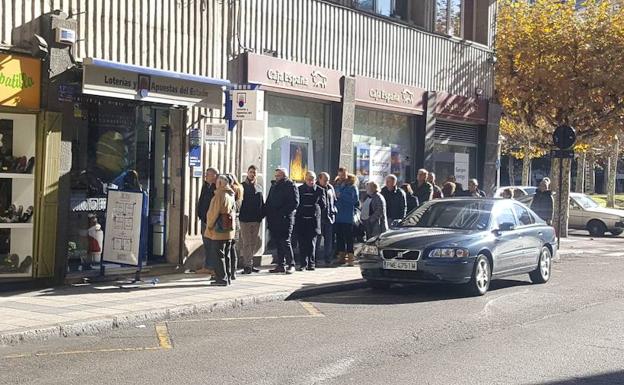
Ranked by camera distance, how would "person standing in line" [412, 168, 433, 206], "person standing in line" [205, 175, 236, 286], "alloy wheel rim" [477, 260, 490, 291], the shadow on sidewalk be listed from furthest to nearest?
"person standing in line" [412, 168, 433, 206]
"person standing in line" [205, 175, 236, 286]
"alloy wheel rim" [477, 260, 490, 291]
the shadow on sidewalk

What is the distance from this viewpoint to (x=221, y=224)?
475 inches

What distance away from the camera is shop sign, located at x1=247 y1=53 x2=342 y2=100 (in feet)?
49.3

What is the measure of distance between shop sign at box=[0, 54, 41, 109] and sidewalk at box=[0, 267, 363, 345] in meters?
2.72

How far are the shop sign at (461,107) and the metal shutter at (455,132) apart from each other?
266 millimetres

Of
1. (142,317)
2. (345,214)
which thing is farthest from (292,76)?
(142,317)

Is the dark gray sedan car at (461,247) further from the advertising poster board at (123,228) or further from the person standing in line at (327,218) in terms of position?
the advertising poster board at (123,228)

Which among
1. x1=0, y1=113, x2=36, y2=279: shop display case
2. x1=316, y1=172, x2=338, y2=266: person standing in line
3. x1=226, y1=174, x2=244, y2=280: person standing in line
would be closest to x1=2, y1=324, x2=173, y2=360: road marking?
x1=0, y1=113, x2=36, y2=279: shop display case

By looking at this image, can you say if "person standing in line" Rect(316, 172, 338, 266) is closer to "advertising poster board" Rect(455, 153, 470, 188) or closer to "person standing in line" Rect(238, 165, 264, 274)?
"person standing in line" Rect(238, 165, 264, 274)

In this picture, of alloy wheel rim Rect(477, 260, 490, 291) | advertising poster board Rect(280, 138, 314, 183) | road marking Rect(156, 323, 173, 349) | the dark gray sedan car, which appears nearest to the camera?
road marking Rect(156, 323, 173, 349)

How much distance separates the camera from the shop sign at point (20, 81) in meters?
11.0

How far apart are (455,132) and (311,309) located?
40.2 ft

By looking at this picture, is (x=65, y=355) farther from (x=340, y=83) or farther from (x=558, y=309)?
(x=340, y=83)

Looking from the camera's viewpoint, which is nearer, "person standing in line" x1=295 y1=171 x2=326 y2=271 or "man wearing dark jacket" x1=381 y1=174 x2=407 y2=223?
"person standing in line" x1=295 y1=171 x2=326 y2=271

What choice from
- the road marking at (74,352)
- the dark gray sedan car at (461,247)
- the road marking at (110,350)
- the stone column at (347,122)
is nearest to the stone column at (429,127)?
the stone column at (347,122)
